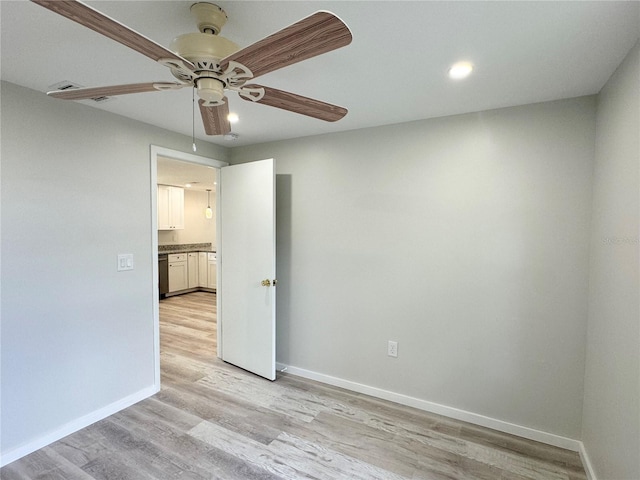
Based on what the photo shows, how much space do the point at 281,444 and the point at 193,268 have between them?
211 inches

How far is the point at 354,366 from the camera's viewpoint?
9.23 feet

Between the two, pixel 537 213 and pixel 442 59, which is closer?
pixel 442 59

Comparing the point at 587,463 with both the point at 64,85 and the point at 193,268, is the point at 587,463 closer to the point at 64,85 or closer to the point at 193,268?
the point at 64,85

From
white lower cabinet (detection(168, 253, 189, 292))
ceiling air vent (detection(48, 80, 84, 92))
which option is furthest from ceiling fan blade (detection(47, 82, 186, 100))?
white lower cabinet (detection(168, 253, 189, 292))

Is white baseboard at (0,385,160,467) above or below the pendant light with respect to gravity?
below

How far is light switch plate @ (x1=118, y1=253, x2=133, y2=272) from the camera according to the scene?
8.02 feet

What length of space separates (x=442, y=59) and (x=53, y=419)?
10.7ft

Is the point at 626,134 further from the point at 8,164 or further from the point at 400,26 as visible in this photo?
the point at 8,164

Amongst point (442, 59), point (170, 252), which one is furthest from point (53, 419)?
point (170, 252)

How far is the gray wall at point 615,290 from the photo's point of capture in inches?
53.9

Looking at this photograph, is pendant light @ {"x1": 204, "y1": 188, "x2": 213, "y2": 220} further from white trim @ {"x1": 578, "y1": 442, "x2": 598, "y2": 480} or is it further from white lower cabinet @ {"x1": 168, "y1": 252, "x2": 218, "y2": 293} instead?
white trim @ {"x1": 578, "y1": 442, "x2": 598, "y2": 480}

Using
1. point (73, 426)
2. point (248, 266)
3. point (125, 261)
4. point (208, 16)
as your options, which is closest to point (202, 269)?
point (248, 266)

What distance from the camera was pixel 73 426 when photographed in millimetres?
2197

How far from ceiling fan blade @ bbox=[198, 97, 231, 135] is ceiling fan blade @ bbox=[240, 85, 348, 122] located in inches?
5.5
